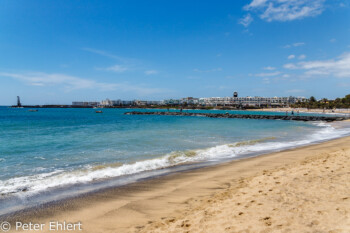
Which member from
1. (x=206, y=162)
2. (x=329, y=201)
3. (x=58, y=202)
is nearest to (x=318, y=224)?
(x=329, y=201)

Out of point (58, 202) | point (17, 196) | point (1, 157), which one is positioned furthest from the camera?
point (1, 157)

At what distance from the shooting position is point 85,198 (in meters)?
6.09

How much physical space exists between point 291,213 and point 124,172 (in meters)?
6.51

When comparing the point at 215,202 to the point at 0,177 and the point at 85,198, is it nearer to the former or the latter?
the point at 85,198

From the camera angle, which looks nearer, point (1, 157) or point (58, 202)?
point (58, 202)

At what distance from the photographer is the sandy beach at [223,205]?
3.90 meters

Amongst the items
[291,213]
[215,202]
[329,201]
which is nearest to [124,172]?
[215,202]

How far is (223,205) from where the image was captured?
4922 mm

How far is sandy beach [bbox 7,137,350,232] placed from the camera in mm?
3902

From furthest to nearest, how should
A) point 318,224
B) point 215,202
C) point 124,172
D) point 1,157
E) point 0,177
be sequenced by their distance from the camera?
point 1,157, point 124,172, point 0,177, point 215,202, point 318,224

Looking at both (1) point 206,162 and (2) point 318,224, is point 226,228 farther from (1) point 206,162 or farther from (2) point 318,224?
(1) point 206,162

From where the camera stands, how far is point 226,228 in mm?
3779

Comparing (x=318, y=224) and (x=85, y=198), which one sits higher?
(x=318, y=224)

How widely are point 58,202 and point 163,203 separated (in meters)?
3.01
